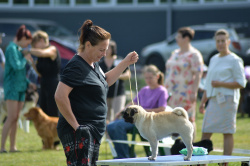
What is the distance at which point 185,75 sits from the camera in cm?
735

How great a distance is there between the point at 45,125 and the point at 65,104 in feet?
15.9

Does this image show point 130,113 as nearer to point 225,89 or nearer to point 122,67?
point 122,67

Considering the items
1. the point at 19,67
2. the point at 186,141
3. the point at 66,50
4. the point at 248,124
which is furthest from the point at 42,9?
Answer: the point at 186,141

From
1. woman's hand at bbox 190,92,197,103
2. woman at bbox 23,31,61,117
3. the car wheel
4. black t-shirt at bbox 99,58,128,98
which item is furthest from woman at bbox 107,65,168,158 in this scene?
the car wheel

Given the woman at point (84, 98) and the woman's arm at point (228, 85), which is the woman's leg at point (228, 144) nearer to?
the woman's arm at point (228, 85)

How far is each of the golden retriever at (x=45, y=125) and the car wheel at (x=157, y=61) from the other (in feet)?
34.9

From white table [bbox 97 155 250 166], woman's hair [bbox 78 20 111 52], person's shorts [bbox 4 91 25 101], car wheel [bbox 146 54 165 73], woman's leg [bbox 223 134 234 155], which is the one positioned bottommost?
woman's leg [bbox 223 134 234 155]

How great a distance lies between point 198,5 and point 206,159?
62.2 feet

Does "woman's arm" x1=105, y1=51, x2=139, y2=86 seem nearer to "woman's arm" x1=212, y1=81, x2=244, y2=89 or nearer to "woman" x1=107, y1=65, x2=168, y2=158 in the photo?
"woman's arm" x1=212, y1=81, x2=244, y2=89

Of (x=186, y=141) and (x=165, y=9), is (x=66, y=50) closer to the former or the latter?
(x=186, y=141)

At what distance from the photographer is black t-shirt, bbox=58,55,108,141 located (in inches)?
142

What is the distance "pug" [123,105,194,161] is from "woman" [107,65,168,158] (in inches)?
98.1

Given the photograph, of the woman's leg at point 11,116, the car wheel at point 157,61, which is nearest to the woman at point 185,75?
the woman's leg at point 11,116

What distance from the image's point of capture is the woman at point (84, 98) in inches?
141
